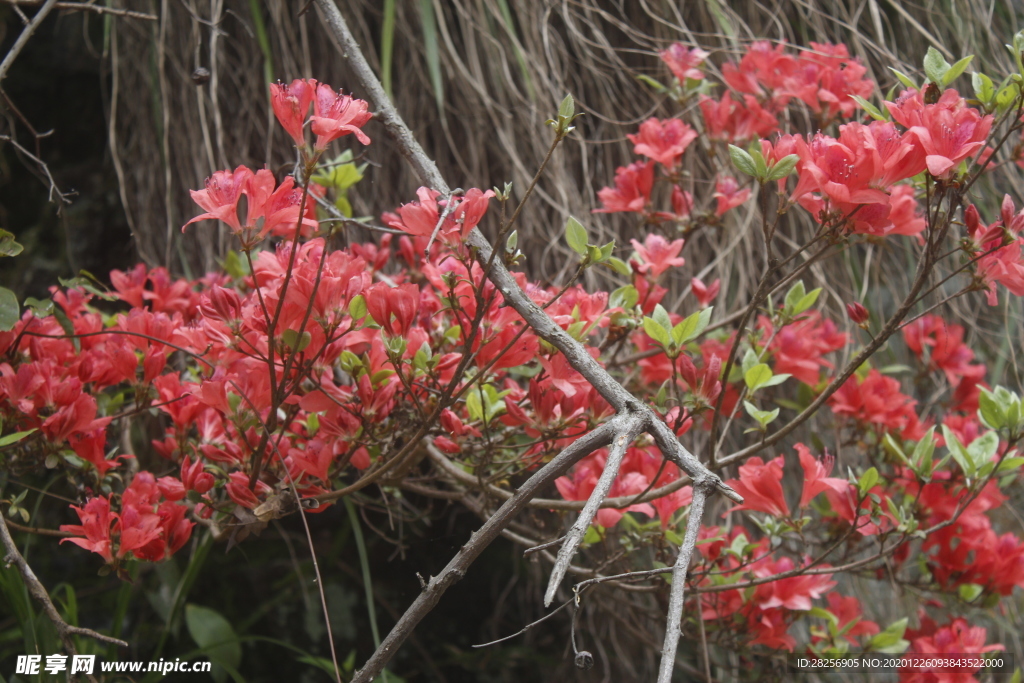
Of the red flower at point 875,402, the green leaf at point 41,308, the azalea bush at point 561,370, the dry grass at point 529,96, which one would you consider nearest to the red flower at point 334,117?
the azalea bush at point 561,370

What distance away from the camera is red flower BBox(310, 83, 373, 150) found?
56 cm

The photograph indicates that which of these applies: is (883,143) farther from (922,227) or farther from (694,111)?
(694,111)

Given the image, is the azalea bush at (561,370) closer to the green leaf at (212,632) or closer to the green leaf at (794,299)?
the green leaf at (794,299)

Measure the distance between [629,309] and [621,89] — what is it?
26.4 inches

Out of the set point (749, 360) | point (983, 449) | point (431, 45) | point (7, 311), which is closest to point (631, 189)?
point (749, 360)

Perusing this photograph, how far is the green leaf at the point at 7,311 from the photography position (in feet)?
2.21

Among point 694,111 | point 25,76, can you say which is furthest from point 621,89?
point 25,76

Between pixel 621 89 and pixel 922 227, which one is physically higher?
pixel 621 89

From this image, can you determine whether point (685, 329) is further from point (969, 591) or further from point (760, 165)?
point (969, 591)

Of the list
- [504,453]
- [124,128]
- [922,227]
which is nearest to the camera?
[922,227]

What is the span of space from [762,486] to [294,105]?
57 centimetres

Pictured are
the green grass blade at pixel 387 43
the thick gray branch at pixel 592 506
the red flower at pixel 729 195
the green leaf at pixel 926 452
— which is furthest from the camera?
the green grass blade at pixel 387 43

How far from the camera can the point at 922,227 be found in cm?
73

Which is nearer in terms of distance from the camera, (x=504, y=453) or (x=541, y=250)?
(x=504, y=453)
